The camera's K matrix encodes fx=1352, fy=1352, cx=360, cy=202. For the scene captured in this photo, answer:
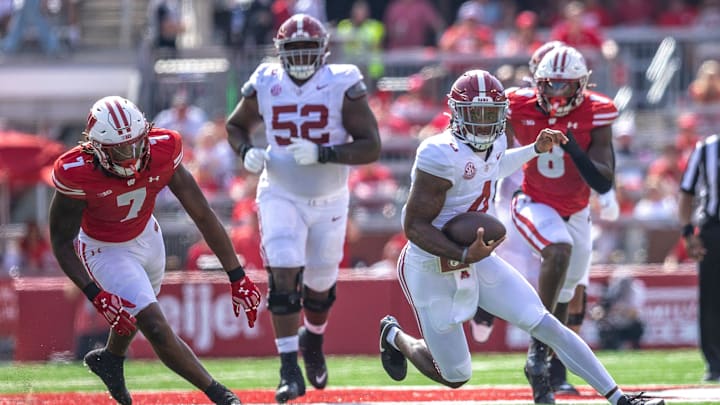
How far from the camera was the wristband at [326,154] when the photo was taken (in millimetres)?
8109

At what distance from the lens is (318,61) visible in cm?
830

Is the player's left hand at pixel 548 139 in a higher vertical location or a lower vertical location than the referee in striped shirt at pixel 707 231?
higher

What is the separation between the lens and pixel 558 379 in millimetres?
8336

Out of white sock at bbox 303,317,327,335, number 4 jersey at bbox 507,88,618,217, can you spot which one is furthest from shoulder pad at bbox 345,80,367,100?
white sock at bbox 303,317,327,335

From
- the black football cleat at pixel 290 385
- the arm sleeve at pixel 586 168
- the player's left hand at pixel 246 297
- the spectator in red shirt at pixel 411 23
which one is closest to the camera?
the player's left hand at pixel 246 297

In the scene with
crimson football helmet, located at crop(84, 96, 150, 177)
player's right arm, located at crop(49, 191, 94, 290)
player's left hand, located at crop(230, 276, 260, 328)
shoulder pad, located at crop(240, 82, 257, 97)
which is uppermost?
crimson football helmet, located at crop(84, 96, 150, 177)

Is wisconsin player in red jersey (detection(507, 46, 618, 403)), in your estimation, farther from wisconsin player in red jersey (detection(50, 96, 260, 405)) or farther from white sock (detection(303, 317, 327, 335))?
wisconsin player in red jersey (detection(50, 96, 260, 405))

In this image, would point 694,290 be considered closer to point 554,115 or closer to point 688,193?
point 688,193

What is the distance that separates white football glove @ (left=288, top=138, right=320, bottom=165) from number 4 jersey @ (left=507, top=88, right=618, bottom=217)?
1201 mm

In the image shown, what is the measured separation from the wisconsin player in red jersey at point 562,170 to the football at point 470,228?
138cm

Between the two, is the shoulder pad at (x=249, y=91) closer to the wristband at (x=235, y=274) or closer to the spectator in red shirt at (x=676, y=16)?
the wristband at (x=235, y=274)

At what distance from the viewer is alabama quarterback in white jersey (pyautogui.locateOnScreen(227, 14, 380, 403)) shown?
26.7 ft

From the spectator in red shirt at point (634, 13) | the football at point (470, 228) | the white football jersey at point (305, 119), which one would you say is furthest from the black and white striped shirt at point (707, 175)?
the spectator in red shirt at point (634, 13)

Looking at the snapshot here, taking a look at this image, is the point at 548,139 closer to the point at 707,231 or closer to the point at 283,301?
the point at 283,301
